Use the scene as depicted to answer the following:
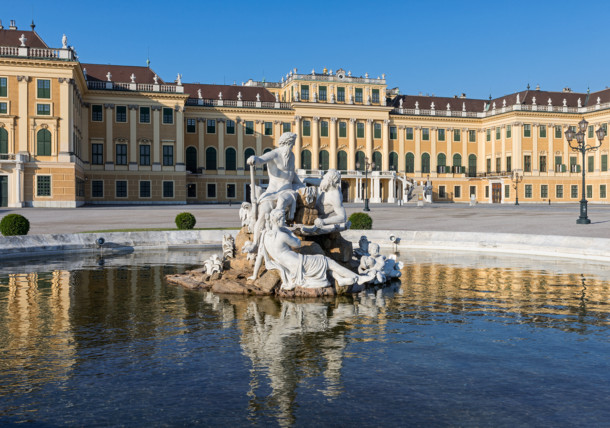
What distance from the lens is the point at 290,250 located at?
1012 centimetres

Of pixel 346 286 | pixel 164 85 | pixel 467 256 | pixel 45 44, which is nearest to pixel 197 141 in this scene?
pixel 164 85

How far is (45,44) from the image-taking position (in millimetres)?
51875

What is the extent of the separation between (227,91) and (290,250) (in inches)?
2572

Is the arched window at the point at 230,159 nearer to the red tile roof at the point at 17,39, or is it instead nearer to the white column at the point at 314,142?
the white column at the point at 314,142

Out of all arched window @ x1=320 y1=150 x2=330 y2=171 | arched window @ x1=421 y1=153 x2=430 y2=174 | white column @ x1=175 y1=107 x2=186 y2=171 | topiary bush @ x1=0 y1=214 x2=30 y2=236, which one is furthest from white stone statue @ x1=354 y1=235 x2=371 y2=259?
arched window @ x1=421 y1=153 x2=430 y2=174

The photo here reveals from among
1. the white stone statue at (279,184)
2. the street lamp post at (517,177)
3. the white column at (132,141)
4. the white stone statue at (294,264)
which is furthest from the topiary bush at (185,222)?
the street lamp post at (517,177)

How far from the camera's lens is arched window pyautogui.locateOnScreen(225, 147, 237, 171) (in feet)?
230

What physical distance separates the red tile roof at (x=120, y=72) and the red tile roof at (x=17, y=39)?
11.6m

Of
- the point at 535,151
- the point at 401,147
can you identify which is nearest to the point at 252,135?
the point at 401,147

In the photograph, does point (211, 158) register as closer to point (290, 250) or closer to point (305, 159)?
point (305, 159)

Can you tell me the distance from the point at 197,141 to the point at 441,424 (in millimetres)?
66435

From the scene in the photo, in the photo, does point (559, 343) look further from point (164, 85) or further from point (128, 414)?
point (164, 85)

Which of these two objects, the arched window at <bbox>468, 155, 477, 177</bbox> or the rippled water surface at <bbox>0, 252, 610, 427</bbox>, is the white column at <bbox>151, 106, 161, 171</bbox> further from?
the rippled water surface at <bbox>0, 252, 610, 427</bbox>

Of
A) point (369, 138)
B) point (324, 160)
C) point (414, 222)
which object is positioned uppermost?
point (369, 138)
